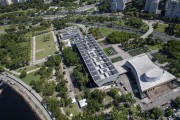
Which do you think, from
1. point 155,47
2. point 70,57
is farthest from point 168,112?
point 70,57


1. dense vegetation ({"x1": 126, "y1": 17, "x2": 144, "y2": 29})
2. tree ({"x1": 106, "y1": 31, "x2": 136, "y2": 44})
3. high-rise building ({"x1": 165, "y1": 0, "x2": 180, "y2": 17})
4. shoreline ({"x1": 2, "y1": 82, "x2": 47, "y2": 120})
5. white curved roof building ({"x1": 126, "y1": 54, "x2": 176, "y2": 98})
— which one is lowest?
shoreline ({"x1": 2, "y1": 82, "x2": 47, "y2": 120})

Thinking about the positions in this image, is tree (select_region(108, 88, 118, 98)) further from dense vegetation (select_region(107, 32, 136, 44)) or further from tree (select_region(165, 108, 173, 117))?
dense vegetation (select_region(107, 32, 136, 44))

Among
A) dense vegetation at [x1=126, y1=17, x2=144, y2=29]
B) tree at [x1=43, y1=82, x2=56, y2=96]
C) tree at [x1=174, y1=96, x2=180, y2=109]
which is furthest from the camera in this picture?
dense vegetation at [x1=126, y1=17, x2=144, y2=29]

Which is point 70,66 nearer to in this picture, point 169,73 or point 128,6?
point 169,73

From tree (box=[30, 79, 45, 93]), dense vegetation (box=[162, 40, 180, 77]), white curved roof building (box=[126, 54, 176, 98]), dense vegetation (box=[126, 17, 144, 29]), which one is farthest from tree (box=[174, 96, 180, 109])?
dense vegetation (box=[126, 17, 144, 29])

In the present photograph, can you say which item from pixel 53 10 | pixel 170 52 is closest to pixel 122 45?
pixel 170 52

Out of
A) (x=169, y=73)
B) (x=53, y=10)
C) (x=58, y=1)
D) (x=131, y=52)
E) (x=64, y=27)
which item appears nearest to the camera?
(x=169, y=73)
